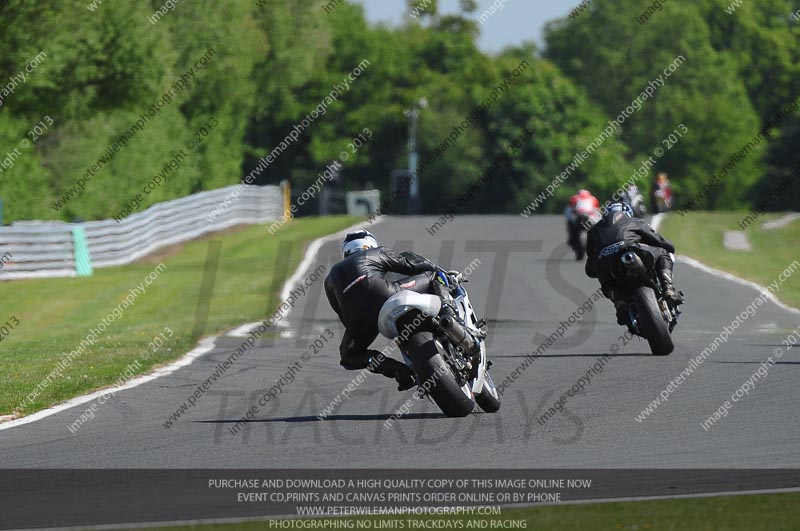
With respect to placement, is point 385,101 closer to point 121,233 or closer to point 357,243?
point 121,233

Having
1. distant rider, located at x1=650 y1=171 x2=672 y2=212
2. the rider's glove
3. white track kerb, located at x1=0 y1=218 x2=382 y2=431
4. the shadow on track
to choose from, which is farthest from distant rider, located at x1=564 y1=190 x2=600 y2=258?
the shadow on track

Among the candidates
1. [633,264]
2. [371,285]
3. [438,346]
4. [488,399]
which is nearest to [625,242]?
[633,264]

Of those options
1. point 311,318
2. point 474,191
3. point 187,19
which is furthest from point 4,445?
point 474,191

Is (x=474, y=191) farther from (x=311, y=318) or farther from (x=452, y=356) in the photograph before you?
(x=452, y=356)

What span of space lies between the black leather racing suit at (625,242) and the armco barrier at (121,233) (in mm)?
15950

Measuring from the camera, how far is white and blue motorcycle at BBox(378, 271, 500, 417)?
389 inches

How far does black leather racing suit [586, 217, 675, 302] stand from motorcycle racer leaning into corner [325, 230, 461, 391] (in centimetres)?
426

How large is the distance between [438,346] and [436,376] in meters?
0.25

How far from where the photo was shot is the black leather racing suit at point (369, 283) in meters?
10.4

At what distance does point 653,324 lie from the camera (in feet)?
46.0

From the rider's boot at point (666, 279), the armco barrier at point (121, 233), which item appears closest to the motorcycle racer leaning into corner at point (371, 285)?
the rider's boot at point (666, 279)

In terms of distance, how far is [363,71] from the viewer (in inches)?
3319

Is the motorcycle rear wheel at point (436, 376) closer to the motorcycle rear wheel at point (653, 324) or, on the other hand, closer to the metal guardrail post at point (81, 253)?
the motorcycle rear wheel at point (653, 324)

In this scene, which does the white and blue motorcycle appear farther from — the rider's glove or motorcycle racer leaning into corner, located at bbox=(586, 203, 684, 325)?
motorcycle racer leaning into corner, located at bbox=(586, 203, 684, 325)
